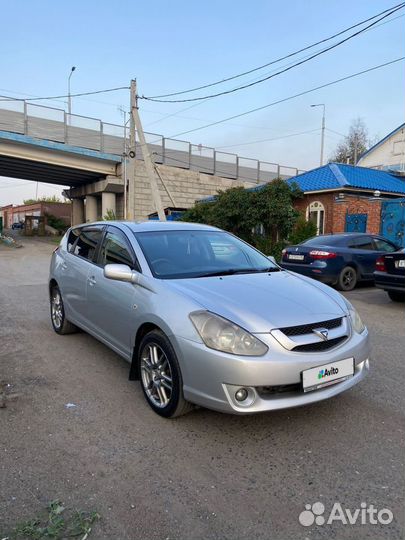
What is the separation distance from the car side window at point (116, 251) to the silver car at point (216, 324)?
0.05ft

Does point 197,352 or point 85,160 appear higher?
point 85,160

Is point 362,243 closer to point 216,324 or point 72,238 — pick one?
point 72,238

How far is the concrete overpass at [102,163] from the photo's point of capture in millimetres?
28734

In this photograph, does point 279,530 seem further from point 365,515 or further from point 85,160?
point 85,160

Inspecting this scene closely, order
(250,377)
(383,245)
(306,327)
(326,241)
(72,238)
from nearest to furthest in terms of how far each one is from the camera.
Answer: (250,377) → (306,327) → (72,238) → (326,241) → (383,245)

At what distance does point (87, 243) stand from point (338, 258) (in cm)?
670

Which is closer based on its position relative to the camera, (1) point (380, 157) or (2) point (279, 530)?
(2) point (279, 530)

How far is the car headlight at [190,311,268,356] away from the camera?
295cm

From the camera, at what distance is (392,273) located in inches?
324

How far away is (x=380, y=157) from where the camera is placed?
3284 cm

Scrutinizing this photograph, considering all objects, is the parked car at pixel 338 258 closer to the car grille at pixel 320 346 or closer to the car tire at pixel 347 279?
the car tire at pixel 347 279

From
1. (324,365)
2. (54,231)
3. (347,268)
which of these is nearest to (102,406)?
(324,365)

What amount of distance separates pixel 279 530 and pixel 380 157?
34.6 meters

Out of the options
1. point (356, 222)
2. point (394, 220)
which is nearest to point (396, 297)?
point (394, 220)
